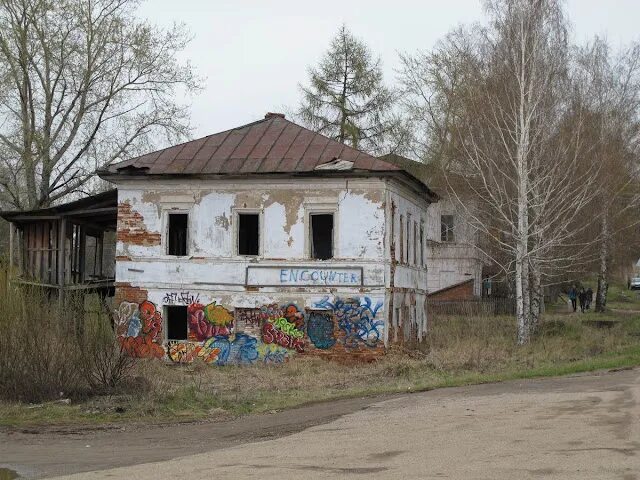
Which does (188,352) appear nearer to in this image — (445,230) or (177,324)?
(177,324)

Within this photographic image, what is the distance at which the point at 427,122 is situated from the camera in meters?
52.1

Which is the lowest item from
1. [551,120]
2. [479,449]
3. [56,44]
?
[479,449]

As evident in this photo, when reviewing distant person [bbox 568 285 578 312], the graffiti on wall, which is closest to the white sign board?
the graffiti on wall

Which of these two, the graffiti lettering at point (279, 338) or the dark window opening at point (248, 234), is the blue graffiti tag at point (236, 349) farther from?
the dark window opening at point (248, 234)

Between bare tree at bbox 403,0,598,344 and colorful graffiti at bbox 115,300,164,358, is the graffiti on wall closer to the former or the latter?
colorful graffiti at bbox 115,300,164,358

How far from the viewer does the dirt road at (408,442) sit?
1166cm

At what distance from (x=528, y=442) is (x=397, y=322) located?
1688cm

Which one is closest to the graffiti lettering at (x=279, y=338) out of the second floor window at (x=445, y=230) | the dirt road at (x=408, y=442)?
the dirt road at (x=408, y=442)

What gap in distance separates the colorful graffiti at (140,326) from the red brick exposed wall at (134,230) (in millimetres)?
1824

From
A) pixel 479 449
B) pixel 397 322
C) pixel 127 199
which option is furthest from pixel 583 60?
pixel 479 449

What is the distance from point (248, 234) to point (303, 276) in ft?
8.20

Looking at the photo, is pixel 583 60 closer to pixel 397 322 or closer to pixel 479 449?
pixel 397 322

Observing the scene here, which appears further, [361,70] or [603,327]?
[361,70]

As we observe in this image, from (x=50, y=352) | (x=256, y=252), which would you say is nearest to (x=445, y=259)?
(x=256, y=252)
